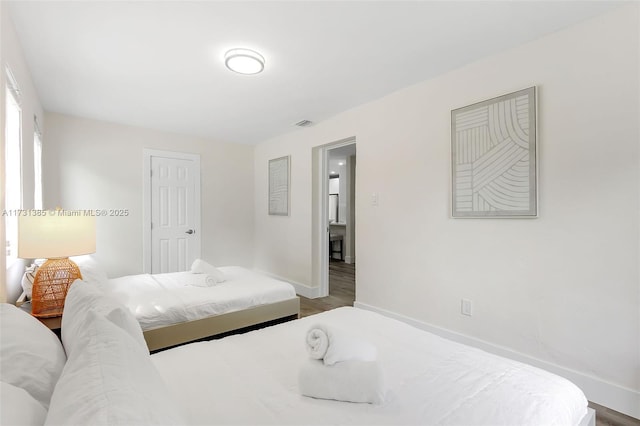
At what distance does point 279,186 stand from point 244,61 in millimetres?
2497

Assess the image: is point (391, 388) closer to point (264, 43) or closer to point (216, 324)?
point (216, 324)

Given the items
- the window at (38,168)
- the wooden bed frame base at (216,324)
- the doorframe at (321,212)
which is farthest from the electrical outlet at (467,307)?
the window at (38,168)

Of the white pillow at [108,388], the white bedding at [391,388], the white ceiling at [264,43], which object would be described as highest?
the white ceiling at [264,43]

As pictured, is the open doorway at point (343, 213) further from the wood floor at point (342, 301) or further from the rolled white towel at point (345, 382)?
the rolled white towel at point (345, 382)

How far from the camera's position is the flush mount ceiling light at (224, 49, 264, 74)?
2229 millimetres

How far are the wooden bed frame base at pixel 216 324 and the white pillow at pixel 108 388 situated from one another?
1519mm

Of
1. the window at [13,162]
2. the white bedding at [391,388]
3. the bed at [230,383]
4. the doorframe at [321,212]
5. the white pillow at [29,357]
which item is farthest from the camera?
the doorframe at [321,212]

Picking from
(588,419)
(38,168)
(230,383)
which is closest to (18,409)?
(230,383)

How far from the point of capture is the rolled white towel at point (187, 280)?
2.87m

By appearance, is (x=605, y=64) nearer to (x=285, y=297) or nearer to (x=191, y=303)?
(x=285, y=297)

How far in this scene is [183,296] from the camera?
2527mm

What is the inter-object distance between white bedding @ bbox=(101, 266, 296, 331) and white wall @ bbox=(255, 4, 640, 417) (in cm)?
125

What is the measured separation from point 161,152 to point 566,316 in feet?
15.9

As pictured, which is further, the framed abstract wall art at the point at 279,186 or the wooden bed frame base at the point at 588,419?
the framed abstract wall art at the point at 279,186
